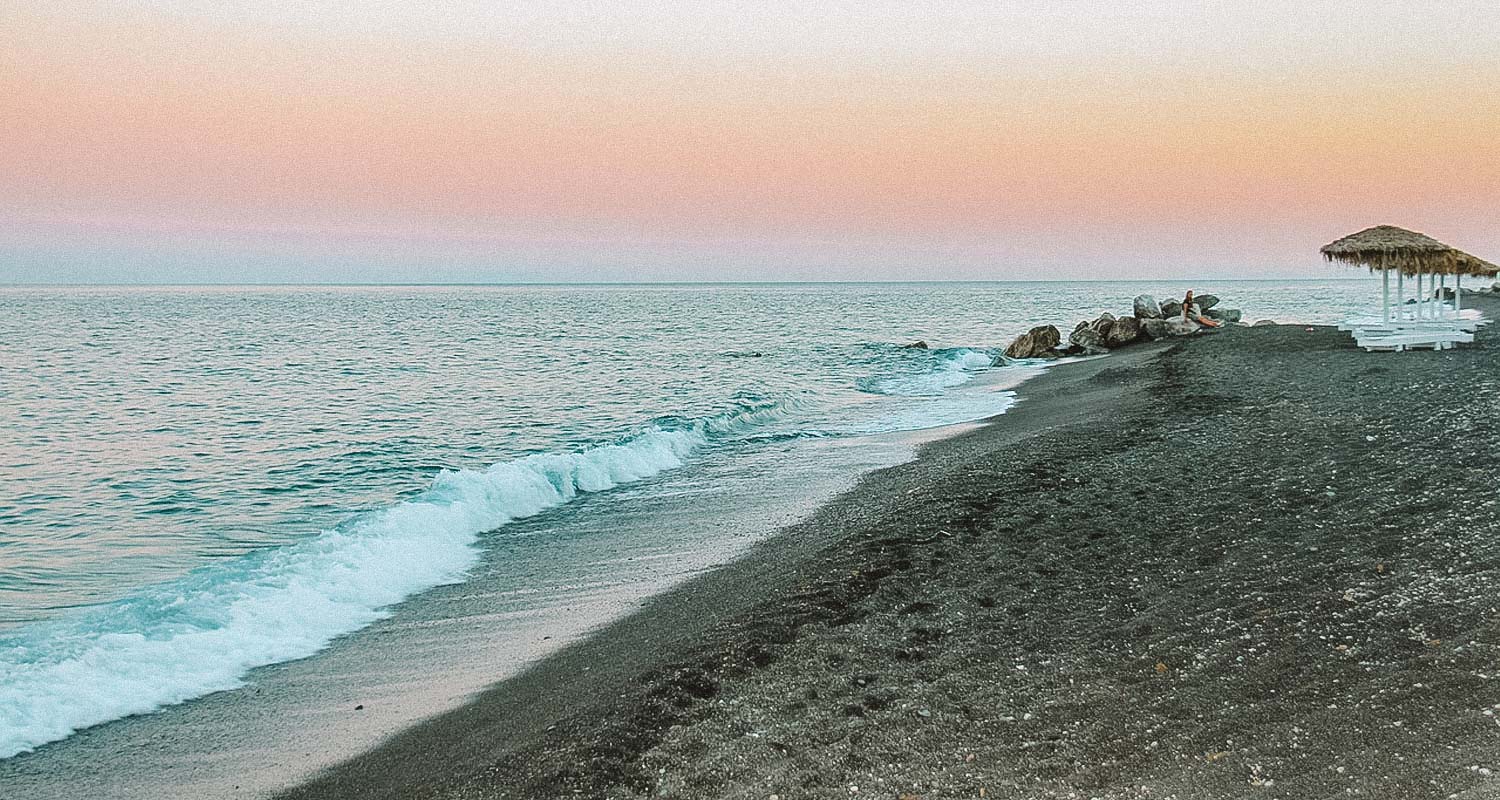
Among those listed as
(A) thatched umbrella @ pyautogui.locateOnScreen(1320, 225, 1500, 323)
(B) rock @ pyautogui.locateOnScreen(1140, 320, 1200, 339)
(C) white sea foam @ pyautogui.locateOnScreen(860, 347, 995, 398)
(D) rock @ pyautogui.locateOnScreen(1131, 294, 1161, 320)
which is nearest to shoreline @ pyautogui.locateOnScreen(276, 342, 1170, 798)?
(C) white sea foam @ pyautogui.locateOnScreen(860, 347, 995, 398)

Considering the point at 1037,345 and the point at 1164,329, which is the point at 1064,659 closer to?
the point at 1037,345

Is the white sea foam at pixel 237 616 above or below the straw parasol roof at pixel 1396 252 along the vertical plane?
below

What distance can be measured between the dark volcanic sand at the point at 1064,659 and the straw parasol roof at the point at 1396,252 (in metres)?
13.7

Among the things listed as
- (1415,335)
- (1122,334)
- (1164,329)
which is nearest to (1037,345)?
(1122,334)

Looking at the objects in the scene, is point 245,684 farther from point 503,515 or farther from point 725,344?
point 725,344

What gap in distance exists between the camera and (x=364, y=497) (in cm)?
1457

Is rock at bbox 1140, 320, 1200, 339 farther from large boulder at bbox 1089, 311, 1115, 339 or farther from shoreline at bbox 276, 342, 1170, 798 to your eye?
shoreline at bbox 276, 342, 1170, 798

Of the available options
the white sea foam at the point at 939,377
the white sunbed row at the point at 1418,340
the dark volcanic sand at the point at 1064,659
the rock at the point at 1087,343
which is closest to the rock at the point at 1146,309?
the rock at the point at 1087,343

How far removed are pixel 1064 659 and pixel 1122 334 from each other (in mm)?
35023

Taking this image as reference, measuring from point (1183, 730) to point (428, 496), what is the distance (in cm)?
1013

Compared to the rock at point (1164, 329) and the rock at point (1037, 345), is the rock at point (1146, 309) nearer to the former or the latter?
the rock at point (1164, 329)

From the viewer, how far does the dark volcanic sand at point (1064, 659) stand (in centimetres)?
511

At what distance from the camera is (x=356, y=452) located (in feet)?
60.6

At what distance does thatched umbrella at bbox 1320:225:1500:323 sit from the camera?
23672mm
